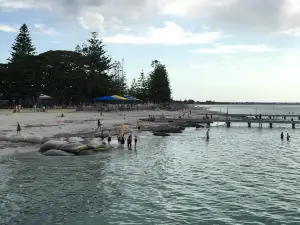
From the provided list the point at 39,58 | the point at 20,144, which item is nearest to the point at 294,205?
the point at 20,144

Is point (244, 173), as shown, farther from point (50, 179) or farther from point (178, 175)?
point (50, 179)

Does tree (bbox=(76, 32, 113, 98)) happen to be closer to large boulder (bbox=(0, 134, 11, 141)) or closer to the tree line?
the tree line

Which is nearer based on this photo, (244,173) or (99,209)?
(99,209)

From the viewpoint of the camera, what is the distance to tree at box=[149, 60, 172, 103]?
405 ft

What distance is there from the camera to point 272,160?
2773 centimetres

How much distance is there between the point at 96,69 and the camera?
94.5 metres

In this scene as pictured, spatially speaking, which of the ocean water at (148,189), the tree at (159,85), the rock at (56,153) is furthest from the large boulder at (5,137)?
the tree at (159,85)

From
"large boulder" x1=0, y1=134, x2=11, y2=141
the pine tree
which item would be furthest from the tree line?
"large boulder" x1=0, y1=134, x2=11, y2=141

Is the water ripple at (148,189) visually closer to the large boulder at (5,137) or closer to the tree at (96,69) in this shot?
the large boulder at (5,137)

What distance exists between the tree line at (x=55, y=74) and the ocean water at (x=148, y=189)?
56.9 m

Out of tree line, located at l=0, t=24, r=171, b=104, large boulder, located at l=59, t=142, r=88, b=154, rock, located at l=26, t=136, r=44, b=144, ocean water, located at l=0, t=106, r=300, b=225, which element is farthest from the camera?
tree line, located at l=0, t=24, r=171, b=104

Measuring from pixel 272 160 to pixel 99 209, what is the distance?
18.0 metres

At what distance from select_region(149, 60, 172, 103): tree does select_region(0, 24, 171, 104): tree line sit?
95.5 ft

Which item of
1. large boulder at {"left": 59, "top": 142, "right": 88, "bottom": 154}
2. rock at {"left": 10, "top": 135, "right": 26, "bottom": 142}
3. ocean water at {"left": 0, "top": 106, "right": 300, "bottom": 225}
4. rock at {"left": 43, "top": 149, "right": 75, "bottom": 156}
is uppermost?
rock at {"left": 10, "top": 135, "right": 26, "bottom": 142}
